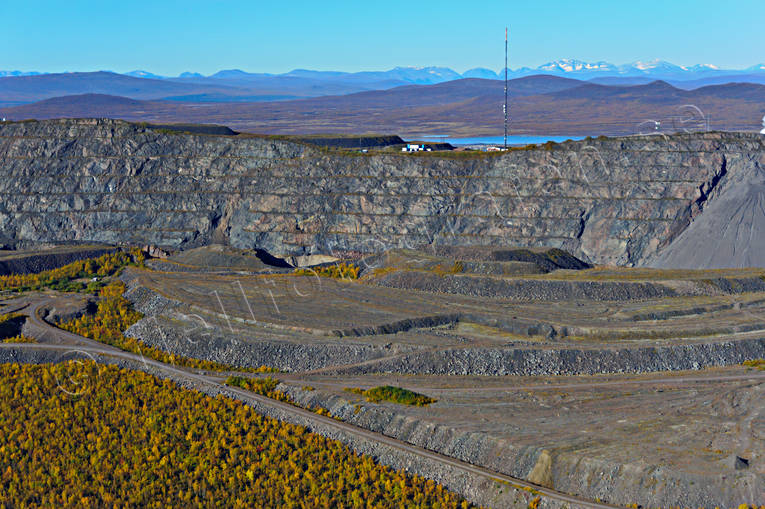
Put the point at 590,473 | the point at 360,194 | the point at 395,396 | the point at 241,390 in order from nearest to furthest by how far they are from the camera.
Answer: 1. the point at 590,473
2. the point at 395,396
3. the point at 241,390
4. the point at 360,194

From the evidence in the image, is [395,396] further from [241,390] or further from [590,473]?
[590,473]

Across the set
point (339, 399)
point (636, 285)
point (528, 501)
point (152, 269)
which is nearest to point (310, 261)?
point (152, 269)

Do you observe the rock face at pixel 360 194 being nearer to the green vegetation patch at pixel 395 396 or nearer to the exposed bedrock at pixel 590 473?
the green vegetation patch at pixel 395 396

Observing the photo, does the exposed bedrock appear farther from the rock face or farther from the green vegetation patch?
the rock face

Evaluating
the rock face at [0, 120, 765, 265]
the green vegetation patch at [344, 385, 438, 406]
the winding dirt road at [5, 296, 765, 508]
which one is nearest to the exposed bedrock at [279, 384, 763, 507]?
the winding dirt road at [5, 296, 765, 508]

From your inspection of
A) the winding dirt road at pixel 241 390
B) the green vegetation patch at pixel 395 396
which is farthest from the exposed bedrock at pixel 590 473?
the green vegetation patch at pixel 395 396

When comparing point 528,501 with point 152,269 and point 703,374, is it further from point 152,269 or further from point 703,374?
point 152,269

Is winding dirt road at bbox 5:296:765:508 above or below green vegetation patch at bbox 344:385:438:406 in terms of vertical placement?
below

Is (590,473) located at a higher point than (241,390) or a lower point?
higher

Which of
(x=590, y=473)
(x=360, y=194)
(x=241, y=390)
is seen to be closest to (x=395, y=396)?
(x=241, y=390)
